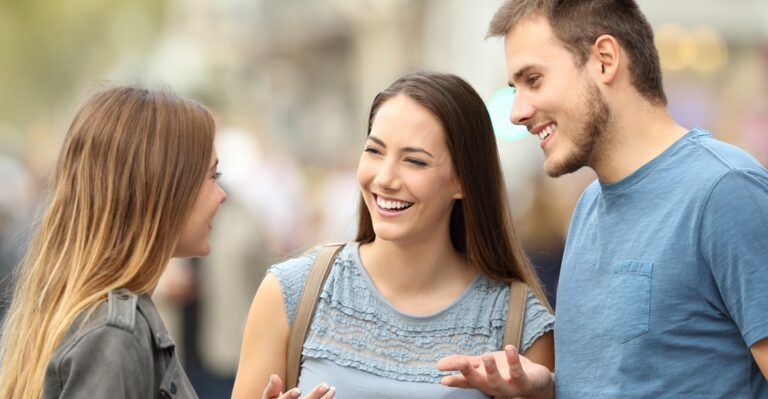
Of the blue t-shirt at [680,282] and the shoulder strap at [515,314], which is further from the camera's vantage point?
the shoulder strap at [515,314]

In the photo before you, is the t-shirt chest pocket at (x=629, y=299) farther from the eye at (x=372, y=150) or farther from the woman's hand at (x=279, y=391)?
the eye at (x=372, y=150)

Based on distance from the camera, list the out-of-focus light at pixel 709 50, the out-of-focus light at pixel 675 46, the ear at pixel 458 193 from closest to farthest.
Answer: the ear at pixel 458 193, the out-of-focus light at pixel 675 46, the out-of-focus light at pixel 709 50

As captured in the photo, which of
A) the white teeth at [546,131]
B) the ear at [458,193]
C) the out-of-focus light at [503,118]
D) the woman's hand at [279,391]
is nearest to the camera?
the woman's hand at [279,391]

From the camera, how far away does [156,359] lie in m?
3.52

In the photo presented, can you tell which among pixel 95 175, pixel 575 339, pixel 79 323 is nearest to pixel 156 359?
pixel 79 323

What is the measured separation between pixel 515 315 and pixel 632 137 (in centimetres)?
84

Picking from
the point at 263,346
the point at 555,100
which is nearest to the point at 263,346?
the point at 263,346

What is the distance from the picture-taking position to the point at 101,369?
330cm

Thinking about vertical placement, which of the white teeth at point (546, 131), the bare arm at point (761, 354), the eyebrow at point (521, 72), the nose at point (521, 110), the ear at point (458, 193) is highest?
the eyebrow at point (521, 72)

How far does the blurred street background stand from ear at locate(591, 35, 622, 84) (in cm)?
142

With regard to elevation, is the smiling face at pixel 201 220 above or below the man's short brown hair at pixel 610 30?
below

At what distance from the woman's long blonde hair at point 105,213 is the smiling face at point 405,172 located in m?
0.72

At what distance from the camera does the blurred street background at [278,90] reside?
990 centimetres

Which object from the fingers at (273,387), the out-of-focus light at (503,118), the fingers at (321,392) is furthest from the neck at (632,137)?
the out-of-focus light at (503,118)
